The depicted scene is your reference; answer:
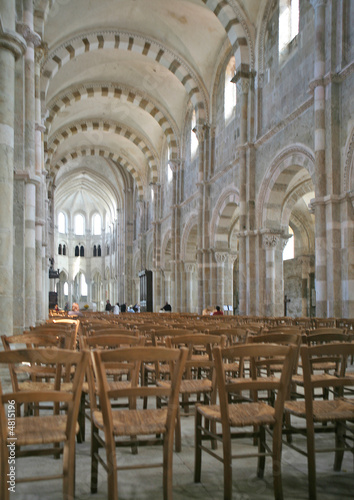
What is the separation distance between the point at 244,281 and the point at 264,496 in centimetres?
1448

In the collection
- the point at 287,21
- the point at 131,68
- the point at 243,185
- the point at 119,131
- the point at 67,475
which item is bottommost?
the point at 67,475

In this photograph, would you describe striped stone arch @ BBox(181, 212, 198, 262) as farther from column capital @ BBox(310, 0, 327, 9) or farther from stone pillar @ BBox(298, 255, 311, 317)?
column capital @ BBox(310, 0, 327, 9)

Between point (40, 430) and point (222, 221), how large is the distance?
727 inches

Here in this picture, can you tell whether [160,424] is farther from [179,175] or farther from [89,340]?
[179,175]

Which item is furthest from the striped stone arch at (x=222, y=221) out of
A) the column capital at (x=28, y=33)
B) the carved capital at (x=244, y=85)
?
the column capital at (x=28, y=33)

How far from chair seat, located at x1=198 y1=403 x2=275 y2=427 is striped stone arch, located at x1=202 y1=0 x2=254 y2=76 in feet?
52.1

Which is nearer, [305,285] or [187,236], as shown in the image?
[187,236]

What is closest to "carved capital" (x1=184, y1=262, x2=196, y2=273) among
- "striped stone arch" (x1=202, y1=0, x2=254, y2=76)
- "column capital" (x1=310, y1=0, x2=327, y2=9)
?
"striped stone arch" (x1=202, y1=0, x2=254, y2=76)

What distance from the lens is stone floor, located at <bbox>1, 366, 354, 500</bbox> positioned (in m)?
3.01

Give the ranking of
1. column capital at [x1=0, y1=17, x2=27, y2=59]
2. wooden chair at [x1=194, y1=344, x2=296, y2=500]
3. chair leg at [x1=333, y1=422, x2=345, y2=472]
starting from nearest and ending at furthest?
1. wooden chair at [x1=194, y1=344, x2=296, y2=500]
2. chair leg at [x1=333, y1=422, x2=345, y2=472]
3. column capital at [x1=0, y1=17, x2=27, y2=59]

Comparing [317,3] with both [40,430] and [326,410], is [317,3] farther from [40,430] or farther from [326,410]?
[40,430]

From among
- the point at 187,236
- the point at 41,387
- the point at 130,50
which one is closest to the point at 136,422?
the point at 41,387

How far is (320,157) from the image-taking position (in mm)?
12406

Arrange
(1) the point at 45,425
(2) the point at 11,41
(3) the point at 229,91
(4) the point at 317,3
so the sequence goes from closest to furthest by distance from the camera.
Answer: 1. (1) the point at 45,425
2. (2) the point at 11,41
3. (4) the point at 317,3
4. (3) the point at 229,91
